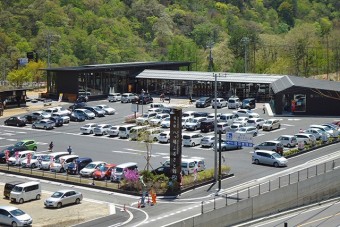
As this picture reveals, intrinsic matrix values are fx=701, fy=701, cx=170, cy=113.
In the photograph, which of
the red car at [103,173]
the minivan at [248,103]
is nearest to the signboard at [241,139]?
the red car at [103,173]

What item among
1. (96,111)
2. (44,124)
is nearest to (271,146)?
(44,124)

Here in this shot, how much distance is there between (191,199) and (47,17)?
339 feet

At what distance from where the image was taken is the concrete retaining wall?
31844mm

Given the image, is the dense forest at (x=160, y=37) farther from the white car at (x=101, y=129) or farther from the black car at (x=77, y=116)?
the white car at (x=101, y=129)

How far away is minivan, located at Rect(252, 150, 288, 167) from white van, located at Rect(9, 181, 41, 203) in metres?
14.9

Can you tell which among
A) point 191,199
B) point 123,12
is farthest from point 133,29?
point 191,199

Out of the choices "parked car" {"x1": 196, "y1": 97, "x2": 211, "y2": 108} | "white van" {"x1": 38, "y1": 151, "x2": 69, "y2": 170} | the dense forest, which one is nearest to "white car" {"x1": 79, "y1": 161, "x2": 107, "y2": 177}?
"white van" {"x1": 38, "y1": 151, "x2": 69, "y2": 170}

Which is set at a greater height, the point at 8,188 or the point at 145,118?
the point at 145,118

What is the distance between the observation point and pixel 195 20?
169750 mm

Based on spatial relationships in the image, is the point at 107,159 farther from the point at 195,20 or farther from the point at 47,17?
the point at 195,20

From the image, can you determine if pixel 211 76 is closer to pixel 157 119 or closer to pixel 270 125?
pixel 157 119

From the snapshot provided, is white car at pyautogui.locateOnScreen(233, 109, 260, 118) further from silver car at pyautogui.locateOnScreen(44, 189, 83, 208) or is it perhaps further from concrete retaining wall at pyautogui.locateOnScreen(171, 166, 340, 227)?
silver car at pyautogui.locateOnScreen(44, 189, 83, 208)

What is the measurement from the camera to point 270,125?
57219 millimetres

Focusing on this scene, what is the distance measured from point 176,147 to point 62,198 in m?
7.38
